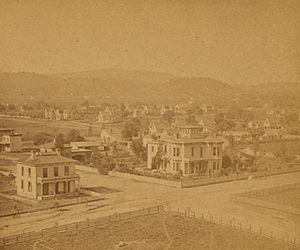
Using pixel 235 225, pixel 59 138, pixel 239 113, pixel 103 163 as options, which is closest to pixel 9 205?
pixel 59 138

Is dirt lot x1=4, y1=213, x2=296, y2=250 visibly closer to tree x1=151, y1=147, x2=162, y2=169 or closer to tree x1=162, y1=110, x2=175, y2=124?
tree x1=151, y1=147, x2=162, y2=169

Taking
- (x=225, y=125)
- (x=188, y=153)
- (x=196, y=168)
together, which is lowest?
(x=196, y=168)

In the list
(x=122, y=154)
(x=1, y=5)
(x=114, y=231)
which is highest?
(x=1, y=5)

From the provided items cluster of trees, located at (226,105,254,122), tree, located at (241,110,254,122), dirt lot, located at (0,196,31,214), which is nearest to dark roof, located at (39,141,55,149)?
dirt lot, located at (0,196,31,214)

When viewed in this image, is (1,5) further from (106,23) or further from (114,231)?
(114,231)

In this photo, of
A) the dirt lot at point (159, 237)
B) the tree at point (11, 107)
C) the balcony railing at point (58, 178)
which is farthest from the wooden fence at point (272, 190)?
the tree at point (11, 107)

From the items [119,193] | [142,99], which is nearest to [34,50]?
[142,99]

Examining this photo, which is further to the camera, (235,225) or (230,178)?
(230,178)

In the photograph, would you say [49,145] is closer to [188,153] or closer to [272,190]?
[188,153]
